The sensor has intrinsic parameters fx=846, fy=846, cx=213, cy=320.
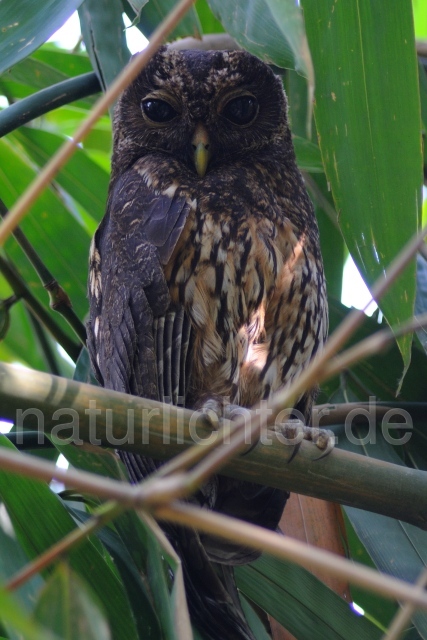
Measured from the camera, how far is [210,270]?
223 cm

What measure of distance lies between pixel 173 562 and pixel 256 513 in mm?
1036

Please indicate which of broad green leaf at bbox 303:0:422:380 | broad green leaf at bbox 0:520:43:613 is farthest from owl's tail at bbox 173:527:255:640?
broad green leaf at bbox 303:0:422:380

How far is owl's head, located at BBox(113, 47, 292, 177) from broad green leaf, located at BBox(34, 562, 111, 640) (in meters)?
1.68

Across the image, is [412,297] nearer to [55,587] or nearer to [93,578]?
[93,578]

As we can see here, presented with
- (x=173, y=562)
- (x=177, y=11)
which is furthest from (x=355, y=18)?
(x=173, y=562)

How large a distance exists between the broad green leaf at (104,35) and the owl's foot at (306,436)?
3.66 ft

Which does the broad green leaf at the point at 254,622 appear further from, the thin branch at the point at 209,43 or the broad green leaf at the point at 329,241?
the thin branch at the point at 209,43

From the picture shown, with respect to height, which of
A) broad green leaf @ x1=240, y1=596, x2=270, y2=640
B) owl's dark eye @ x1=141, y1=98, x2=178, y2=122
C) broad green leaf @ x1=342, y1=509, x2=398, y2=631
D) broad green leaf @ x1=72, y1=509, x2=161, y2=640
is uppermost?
owl's dark eye @ x1=141, y1=98, x2=178, y2=122

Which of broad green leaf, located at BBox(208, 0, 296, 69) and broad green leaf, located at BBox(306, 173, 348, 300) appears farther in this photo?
broad green leaf, located at BBox(306, 173, 348, 300)

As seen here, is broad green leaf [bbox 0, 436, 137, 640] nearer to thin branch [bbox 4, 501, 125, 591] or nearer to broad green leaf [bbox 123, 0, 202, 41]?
thin branch [bbox 4, 501, 125, 591]

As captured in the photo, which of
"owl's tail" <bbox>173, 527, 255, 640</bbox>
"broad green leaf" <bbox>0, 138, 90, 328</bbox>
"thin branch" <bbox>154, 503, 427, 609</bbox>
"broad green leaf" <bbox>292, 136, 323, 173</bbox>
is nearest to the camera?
"thin branch" <bbox>154, 503, 427, 609</bbox>

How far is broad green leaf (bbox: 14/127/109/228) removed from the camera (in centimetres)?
300

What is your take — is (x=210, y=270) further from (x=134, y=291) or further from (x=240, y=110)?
(x=240, y=110)

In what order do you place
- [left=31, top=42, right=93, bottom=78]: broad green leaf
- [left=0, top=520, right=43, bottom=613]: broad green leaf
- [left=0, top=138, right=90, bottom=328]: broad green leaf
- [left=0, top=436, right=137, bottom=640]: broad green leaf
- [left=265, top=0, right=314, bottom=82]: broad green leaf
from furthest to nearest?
[left=31, top=42, right=93, bottom=78]: broad green leaf
[left=0, top=138, right=90, bottom=328]: broad green leaf
[left=0, top=436, right=137, bottom=640]: broad green leaf
[left=0, top=520, right=43, bottom=613]: broad green leaf
[left=265, top=0, right=314, bottom=82]: broad green leaf
